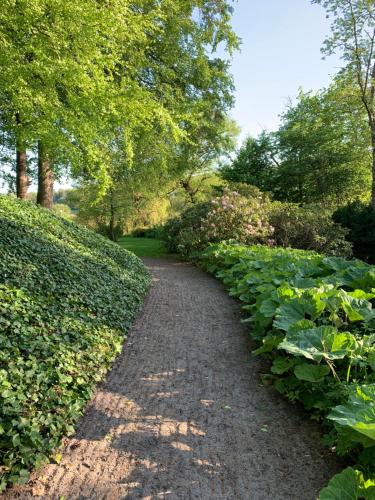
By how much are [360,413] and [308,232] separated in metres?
12.2

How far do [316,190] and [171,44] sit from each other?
465 inches

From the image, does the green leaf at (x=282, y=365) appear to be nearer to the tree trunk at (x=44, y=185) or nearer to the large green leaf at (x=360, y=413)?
the large green leaf at (x=360, y=413)

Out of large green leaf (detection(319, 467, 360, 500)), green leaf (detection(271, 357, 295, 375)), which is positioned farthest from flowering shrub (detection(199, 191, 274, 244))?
large green leaf (detection(319, 467, 360, 500))

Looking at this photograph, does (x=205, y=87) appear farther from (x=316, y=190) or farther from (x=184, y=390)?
(x=184, y=390)

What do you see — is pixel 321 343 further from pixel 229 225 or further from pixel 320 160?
pixel 320 160

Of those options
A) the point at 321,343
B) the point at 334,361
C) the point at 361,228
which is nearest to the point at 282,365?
the point at 334,361

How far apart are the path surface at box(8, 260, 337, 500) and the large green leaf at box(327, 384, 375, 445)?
0.74 meters

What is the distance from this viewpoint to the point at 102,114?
791 centimetres

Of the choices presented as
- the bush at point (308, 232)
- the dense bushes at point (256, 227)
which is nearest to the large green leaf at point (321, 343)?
the dense bushes at point (256, 227)

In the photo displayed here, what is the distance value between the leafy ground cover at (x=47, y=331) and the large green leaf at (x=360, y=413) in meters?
2.10

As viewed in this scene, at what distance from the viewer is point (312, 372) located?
10.8 feet

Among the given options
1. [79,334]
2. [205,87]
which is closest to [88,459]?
[79,334]

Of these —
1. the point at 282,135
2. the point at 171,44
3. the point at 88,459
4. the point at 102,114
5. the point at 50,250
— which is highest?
the point at 171,44

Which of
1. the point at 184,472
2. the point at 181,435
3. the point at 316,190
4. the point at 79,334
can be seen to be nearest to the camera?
the point at 184,472
